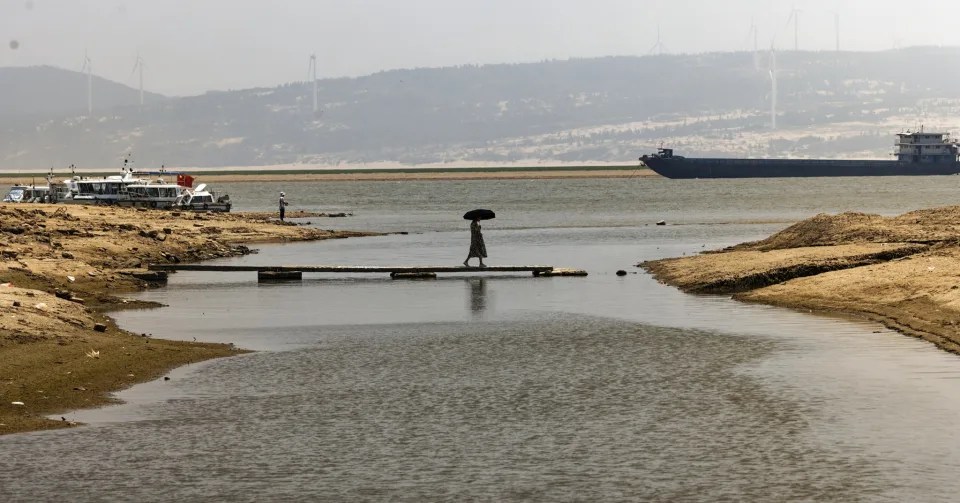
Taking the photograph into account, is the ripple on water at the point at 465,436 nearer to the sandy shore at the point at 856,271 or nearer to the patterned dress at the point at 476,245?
the sandy shore at the point at 856,271

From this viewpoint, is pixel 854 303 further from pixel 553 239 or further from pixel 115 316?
pixel 553 239

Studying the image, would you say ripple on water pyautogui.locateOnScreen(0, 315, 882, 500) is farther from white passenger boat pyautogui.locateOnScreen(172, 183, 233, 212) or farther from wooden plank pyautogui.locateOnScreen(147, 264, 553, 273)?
white passenger boat pyautogui.locateOnScreen(172, 183, 233, 212)

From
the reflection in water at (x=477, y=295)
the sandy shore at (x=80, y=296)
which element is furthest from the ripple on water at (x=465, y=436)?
the reflection in water at (x=477, y=295)

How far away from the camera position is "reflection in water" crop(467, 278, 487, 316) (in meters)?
43.0

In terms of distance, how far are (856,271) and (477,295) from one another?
41.8 ft

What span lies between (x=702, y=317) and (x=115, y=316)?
54.5 feet

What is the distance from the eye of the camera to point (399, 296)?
155 ft

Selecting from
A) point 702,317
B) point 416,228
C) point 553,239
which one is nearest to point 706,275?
point 702,317

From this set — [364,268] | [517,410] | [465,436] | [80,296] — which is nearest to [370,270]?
[364,268]

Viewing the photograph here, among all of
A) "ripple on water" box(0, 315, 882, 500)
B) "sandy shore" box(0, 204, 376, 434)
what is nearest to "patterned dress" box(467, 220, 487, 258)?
"sandy shore" box(0, 204, 376, 434)

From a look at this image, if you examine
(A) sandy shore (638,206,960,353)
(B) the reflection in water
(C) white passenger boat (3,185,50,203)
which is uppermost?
(C) white passenger boat (3,185,50,203)

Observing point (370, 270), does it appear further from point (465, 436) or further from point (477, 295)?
point (465, 436)

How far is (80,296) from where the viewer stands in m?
42.1

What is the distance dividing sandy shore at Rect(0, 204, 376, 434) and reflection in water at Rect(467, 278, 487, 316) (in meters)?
10.8
